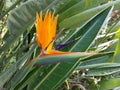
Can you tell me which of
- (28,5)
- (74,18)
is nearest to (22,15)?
(28,5)

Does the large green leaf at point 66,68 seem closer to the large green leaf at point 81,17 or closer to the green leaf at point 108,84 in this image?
the large green leaf at point 81,17

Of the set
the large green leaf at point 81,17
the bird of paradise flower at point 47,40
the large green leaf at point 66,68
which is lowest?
the bird of paradise flower at point 47,40

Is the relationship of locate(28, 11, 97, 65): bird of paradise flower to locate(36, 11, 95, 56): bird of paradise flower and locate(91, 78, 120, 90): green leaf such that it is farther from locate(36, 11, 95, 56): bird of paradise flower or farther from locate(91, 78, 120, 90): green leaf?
locate(91, 78, 120, 90): green leaf

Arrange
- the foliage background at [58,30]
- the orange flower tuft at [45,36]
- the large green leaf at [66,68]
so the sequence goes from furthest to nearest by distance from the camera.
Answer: the large green leaf at [66,68] → the foliage background at [58,30] → the orange flower tuft at [45,36]

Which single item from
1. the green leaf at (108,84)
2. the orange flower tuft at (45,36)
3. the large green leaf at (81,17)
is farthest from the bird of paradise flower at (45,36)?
the green leaf at (108,84)

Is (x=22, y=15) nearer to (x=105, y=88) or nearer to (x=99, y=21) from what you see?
(x=99, y=21)

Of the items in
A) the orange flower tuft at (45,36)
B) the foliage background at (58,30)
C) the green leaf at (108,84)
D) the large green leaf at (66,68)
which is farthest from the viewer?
the green leaf at (108,84)

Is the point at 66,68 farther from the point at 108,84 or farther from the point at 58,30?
the point at 108,84

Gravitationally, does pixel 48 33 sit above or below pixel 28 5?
below

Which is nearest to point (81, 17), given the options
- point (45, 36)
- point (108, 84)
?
point (45, 36)

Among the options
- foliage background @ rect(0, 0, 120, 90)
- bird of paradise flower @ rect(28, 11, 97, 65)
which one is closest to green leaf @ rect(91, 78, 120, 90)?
foliage background @ rect(0, 0, 120, 90)

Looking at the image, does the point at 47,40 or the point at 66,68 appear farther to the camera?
the point at 66,68
